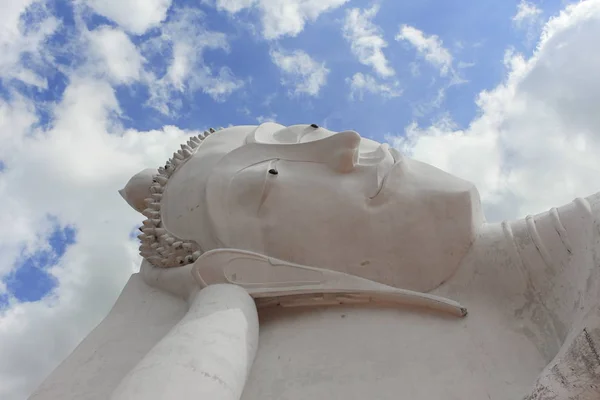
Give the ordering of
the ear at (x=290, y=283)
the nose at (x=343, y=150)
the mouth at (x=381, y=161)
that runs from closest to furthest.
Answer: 1. the ear at (x=290, y=283)
2. the mouth at (x=381, y=161)
3. the nose at (x=343, y=150)

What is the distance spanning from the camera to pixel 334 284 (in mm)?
3113

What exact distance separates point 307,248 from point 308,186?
36 centimetres

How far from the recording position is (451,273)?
3.17 metres

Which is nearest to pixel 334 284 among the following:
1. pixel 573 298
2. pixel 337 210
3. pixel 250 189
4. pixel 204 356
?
pixel 337 210

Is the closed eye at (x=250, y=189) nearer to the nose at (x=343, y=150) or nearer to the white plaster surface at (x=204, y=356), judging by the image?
the nose at (x=343, y=150)

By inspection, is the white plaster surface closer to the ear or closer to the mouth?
the ear

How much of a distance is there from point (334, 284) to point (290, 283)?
0.78 feet

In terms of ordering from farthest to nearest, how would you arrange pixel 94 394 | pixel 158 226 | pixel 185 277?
1. pixel 158 226
2. pixel 185 277
3. pixel 94 394

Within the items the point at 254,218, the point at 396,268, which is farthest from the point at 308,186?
the point at 396,268

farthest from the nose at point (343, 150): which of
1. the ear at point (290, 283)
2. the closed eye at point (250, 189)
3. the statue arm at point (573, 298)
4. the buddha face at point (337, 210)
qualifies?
the statue arm at point (573, 298)

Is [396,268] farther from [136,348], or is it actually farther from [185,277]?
[136,348]

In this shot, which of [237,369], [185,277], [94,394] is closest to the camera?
[237,369]

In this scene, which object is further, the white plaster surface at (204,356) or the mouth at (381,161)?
the mouth at (381,161)

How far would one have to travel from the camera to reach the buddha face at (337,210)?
3.16 m
